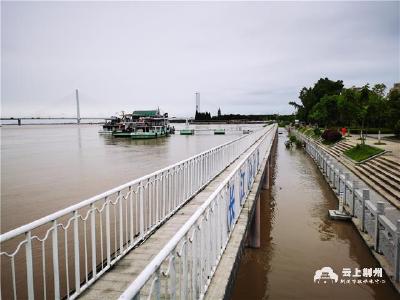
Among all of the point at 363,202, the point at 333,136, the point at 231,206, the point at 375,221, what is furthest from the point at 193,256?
the point at 333,136

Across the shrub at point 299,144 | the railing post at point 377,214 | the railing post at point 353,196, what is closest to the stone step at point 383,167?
the railing post at point 353,196

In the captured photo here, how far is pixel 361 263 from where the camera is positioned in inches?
330

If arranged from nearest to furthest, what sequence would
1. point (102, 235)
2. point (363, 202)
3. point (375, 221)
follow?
point (102, 235) < point (375, 221) < point (363, 202)

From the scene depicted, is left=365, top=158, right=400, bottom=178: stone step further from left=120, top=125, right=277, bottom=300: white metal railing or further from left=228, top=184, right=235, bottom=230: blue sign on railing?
left=120, top=125, right=277, bottom=300: white metal railing

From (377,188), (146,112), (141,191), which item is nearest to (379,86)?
(377,188)

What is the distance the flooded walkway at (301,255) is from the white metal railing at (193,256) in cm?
269

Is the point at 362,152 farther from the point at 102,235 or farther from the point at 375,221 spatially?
the point at 102,235

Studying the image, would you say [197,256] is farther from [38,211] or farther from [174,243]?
[38,211]

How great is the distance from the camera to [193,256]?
353 centimetres

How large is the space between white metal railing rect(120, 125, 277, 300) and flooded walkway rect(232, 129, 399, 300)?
2.69 meters

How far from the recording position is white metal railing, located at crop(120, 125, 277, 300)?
8.40 ft

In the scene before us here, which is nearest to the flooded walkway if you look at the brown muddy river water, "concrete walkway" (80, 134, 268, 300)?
the brown muddy river water

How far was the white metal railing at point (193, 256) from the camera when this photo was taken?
256 centimetres

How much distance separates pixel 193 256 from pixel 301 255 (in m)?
6.35
